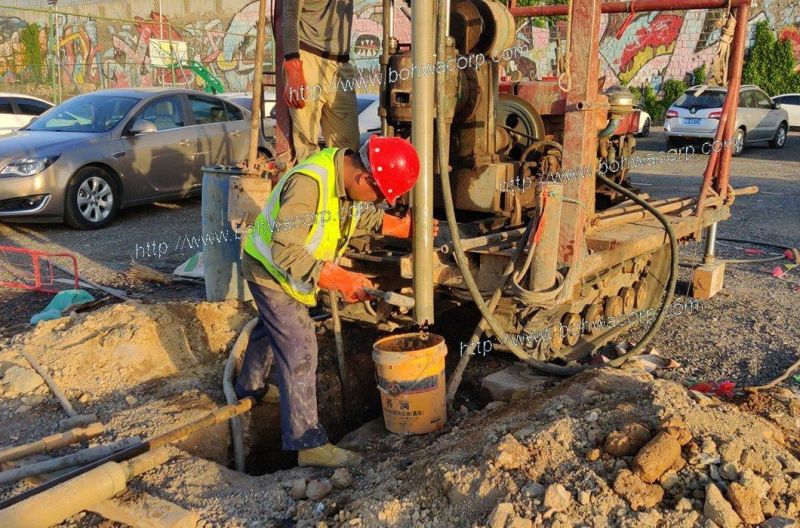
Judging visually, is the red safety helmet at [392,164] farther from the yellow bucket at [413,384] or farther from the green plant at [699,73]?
the green plant at [699,73]

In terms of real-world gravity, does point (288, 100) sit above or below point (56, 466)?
above

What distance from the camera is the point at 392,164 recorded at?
11.4 feet

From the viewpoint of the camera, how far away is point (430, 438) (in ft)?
13.1

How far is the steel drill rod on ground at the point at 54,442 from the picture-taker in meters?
3.48

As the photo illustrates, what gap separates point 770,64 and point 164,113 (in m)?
21.3

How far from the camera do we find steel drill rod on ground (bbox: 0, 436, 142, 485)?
326cm

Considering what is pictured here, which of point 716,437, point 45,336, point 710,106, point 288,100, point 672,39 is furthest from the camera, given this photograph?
point 672,39

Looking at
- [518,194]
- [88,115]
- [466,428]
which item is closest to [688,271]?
[518,194]

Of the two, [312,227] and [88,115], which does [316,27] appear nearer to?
[312,227]

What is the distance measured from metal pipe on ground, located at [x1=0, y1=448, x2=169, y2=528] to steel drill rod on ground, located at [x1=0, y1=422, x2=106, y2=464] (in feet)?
1.83

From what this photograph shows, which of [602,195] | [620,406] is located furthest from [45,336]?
[602,195]

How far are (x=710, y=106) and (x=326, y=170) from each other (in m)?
16.4

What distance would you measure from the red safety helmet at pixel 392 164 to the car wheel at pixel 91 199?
645cm

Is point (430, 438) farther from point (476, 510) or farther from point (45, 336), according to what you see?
point (45, 336)
